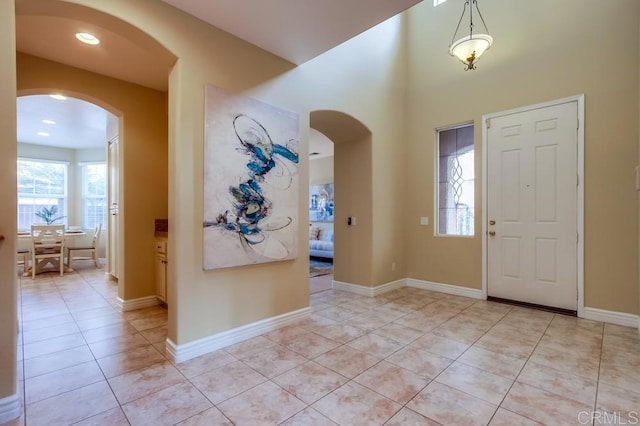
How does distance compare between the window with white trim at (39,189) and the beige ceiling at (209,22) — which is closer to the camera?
the beige ceiling at (209,22)

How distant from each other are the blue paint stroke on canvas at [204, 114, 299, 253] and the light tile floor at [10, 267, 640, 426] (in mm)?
1024

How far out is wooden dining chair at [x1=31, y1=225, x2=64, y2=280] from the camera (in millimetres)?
5547

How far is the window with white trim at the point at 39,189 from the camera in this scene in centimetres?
725

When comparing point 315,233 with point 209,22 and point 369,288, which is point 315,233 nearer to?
point 369,288

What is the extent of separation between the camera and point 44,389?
2006mm

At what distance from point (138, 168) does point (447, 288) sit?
4415 mm

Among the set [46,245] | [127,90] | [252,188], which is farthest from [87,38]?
[46,245]

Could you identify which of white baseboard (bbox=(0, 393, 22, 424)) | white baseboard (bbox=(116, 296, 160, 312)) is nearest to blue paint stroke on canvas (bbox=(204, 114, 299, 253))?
white baseboard (bbox=(0, 393, 22, 424))

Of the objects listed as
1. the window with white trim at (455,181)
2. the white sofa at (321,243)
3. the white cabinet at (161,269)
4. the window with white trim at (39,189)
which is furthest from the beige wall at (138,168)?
the window with white trim at (39,189)

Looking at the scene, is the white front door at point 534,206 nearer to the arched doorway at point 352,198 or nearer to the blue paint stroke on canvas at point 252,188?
the arched doorway at point 352,198

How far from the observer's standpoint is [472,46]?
3.21 metres

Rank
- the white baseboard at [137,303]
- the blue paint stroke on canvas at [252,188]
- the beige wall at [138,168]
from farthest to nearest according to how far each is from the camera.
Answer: the white baseboard at [137,303], the beige wall at [138,168], the blue paint stroke on canvas at [252,188]

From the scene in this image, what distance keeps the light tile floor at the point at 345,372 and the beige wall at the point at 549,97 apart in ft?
2.78

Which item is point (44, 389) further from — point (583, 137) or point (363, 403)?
point (583, 137)
